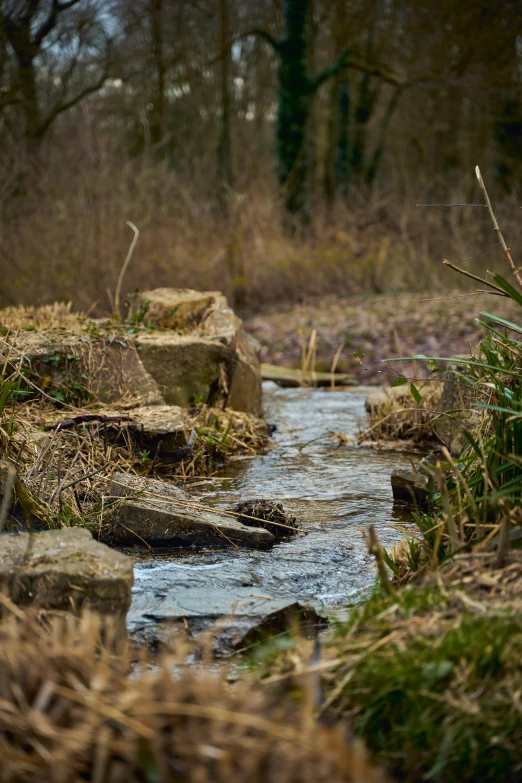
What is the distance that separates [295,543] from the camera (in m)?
4.79

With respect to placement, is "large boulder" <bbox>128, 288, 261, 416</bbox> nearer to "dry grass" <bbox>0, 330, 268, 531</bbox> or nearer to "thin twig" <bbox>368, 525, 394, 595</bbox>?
"dry grass" <bbox>0, 330, 268, 531</bbox>

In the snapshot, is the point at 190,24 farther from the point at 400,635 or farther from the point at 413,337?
the point at 400,635

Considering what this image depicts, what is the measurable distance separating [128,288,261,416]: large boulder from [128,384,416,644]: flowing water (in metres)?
0.65

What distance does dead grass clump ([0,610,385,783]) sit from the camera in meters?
1.78

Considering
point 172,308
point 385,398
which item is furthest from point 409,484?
point 172,308

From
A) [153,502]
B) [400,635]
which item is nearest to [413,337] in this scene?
[153,502]

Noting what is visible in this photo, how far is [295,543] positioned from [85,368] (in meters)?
2.81

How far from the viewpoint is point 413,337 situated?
581 inches

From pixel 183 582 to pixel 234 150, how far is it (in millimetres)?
26925

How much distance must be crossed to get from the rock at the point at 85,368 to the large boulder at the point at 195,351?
1.78ft

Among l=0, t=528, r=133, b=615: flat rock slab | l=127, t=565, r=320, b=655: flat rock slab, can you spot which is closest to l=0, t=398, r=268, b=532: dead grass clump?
l=127, t=565, r=320, b=655: flat rock slab

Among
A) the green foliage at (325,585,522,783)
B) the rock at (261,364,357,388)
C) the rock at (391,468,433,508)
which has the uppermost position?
the green foliage at (325,585,522,783)

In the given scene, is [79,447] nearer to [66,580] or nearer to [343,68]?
[66,580]

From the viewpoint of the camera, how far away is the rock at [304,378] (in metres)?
12.1
